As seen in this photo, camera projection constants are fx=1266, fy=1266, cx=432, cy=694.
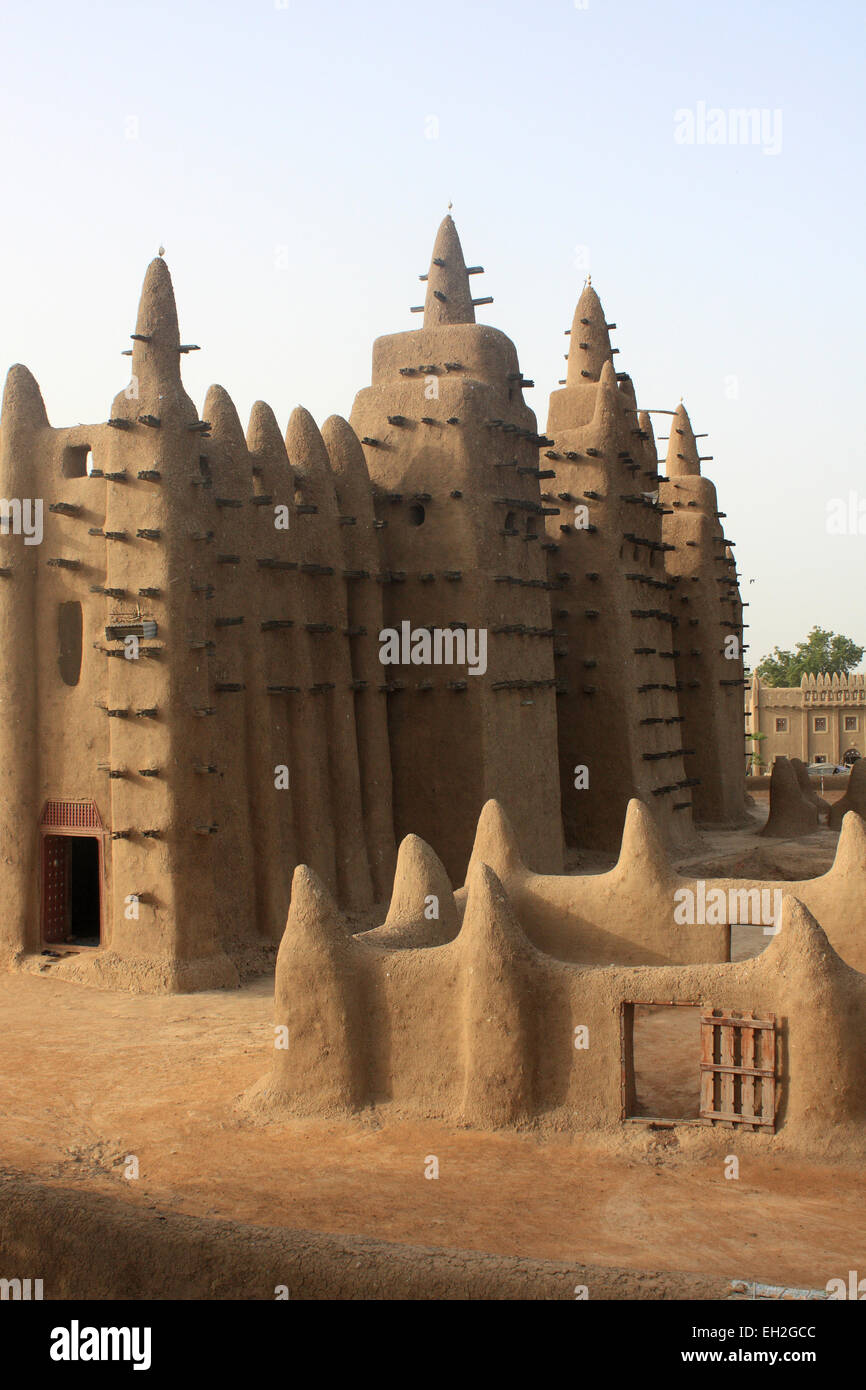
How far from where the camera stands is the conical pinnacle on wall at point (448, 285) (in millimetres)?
25203

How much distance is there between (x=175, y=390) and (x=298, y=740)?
228 inches

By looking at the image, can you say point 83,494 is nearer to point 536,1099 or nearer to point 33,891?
point 33,891

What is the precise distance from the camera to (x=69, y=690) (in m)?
19.5

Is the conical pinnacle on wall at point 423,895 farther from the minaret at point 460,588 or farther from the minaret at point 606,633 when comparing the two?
the minaret at point 606,633

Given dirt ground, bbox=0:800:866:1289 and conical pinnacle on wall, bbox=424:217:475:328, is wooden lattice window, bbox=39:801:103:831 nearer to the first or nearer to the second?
dirt ground, bbox=0:800:866:1289

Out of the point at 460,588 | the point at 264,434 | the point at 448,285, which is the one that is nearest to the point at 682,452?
the point at 448,285

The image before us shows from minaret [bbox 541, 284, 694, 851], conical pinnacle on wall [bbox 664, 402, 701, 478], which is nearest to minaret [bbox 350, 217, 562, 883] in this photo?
minaret [bbox 541, 284, 694, 851]

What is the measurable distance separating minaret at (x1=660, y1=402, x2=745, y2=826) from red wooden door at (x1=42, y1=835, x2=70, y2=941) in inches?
671

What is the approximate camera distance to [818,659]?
77688mm

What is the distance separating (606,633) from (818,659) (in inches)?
2142

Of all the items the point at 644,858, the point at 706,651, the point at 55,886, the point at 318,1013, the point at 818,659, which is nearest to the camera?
the point at 318,1013

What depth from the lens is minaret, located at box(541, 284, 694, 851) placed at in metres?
26.8

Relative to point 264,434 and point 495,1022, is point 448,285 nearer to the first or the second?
point 264,434
